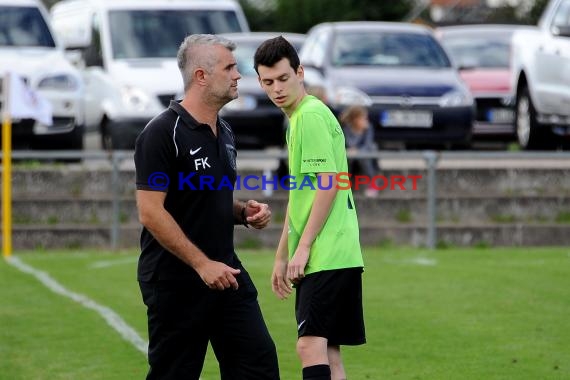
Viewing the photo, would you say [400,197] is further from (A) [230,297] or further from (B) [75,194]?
(A) [230,297]

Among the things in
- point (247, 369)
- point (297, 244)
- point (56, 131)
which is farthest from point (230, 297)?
point (56, 131)

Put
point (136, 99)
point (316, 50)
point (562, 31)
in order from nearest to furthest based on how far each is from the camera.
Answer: point (562, 31), point (136, 99), point (316, 50)

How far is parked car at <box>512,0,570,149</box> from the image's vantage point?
18.5 m

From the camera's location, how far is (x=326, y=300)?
22.7 ft

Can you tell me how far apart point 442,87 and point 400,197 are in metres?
2.22

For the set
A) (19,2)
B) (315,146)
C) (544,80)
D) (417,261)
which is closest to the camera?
(315,146)

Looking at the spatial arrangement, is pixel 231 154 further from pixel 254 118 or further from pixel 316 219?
pixel 254 118

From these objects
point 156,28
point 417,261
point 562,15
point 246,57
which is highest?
point 562,15

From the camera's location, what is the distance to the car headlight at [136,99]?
18844mm

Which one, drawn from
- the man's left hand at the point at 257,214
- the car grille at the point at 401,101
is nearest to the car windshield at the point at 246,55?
the car grille at the point at 401,101

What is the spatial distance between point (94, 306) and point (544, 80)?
9.18 meters

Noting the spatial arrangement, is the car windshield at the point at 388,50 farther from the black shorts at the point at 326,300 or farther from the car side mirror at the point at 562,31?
the black shorts at the point at 326,300

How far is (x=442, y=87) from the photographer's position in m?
19.0

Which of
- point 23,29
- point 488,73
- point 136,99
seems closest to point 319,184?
point 136,99
